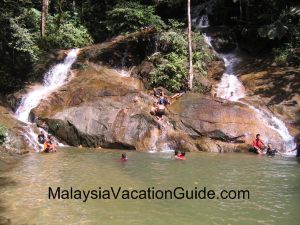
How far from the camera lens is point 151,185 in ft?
35.6

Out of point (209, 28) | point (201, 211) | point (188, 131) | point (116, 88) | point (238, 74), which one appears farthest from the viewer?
point (209, 28)

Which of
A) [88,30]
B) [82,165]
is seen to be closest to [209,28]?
[88,30]

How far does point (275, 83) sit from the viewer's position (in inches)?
853

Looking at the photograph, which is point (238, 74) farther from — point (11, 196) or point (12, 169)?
point (11, 196)

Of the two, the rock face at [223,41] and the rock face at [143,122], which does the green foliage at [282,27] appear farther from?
the rock face at [143,122]

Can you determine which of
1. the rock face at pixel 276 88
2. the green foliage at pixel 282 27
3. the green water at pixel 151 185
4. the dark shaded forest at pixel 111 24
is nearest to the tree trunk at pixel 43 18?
the dark shaded forest at pixel 111 24

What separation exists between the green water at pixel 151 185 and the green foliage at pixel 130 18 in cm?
1294

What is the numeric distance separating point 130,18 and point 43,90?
334 inches

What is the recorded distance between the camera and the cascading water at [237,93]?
18031mm

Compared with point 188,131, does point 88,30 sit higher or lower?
higher

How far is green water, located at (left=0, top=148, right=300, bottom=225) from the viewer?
820 cm

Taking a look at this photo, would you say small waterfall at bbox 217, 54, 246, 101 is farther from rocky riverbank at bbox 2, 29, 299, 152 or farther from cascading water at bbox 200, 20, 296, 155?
rocky riverbank at bbox 2, 29, 299, 152

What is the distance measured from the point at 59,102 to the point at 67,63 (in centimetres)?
492

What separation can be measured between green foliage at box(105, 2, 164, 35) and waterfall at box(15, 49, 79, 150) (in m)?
3.87
